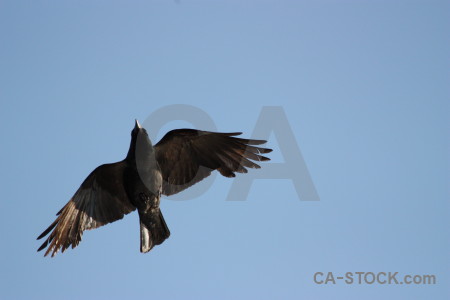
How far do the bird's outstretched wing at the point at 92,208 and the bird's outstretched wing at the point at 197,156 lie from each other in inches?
28.5

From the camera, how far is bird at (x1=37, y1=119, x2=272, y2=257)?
883cm

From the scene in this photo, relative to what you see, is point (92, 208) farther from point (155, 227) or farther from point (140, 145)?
point (140, 145)

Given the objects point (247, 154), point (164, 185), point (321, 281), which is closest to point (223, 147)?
point (247, 154)

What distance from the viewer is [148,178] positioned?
8820 millimetres

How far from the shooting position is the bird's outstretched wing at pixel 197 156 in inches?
349

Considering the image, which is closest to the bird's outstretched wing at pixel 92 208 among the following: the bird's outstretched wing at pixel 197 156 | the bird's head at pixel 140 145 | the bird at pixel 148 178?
the bird at pixel 148 178

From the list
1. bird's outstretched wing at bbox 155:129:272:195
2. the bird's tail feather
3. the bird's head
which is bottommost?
the bird's tail feather

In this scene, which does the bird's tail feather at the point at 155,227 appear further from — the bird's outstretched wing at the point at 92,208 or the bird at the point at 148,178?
the bird's outstretched wing at the point at 92,208

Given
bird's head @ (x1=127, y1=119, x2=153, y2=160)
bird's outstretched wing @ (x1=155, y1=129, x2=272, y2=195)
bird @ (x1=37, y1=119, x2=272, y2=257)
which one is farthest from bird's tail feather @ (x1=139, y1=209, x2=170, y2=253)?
bird's head @ (x1=127, y1=119, x2=153, y2=160)

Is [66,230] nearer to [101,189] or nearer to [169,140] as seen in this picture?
[101,189]

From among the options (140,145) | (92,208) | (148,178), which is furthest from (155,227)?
(140,145)

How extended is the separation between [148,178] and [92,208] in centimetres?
119

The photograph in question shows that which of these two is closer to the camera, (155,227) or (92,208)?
(155,227)

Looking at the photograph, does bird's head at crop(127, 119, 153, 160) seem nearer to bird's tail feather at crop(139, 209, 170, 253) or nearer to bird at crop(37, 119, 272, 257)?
bird at crop(37, 119, 272, 257)
